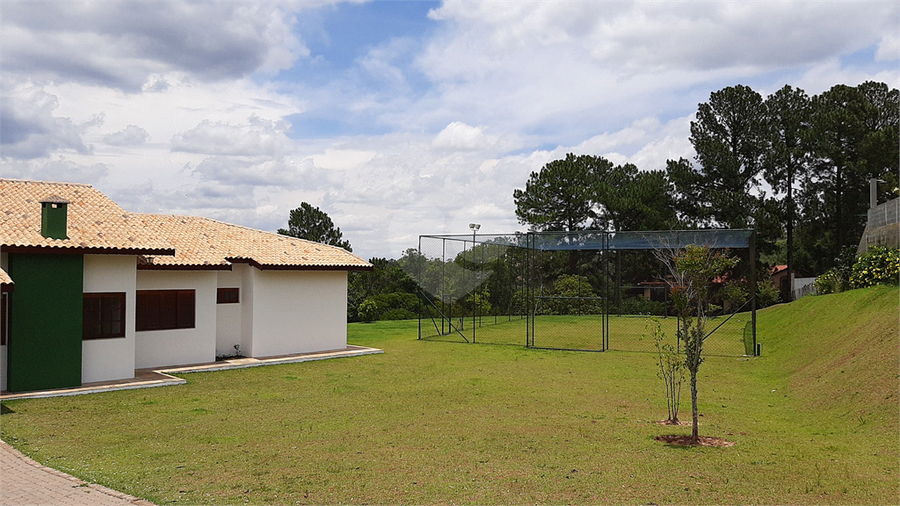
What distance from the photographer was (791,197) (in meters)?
35.2

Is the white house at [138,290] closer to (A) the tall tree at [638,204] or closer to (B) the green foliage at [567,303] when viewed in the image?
(B) the green foliage at [567,303]

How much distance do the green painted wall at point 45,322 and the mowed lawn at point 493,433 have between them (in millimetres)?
925

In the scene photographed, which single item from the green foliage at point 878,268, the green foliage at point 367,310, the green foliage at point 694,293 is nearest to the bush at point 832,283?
the green foliage at point 878,268

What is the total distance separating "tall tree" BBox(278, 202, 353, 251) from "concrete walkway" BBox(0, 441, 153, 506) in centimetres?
2297

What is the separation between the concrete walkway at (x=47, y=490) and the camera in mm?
5812

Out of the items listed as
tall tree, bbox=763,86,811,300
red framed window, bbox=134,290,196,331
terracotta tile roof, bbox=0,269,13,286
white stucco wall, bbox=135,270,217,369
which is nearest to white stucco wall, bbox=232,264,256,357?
white stucco wall, bbox=135,270,217,369

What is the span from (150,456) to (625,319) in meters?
23.9

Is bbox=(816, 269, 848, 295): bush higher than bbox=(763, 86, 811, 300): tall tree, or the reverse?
bbox=(763, 86, 811, 300): tall tree

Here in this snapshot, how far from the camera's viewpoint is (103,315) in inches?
501

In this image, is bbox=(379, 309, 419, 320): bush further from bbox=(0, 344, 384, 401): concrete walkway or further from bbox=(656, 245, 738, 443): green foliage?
bbox=(656, 245, 738, 443): green foliage

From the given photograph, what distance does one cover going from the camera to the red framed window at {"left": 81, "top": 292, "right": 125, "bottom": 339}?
12516mm

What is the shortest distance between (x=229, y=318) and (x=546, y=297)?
27.2 feet

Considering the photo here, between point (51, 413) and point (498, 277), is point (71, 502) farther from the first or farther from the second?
point (498, 277)

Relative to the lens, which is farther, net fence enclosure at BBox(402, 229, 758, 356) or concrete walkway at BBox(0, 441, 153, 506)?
net fence enclosure at BBox(402, 229, 758, 356)
